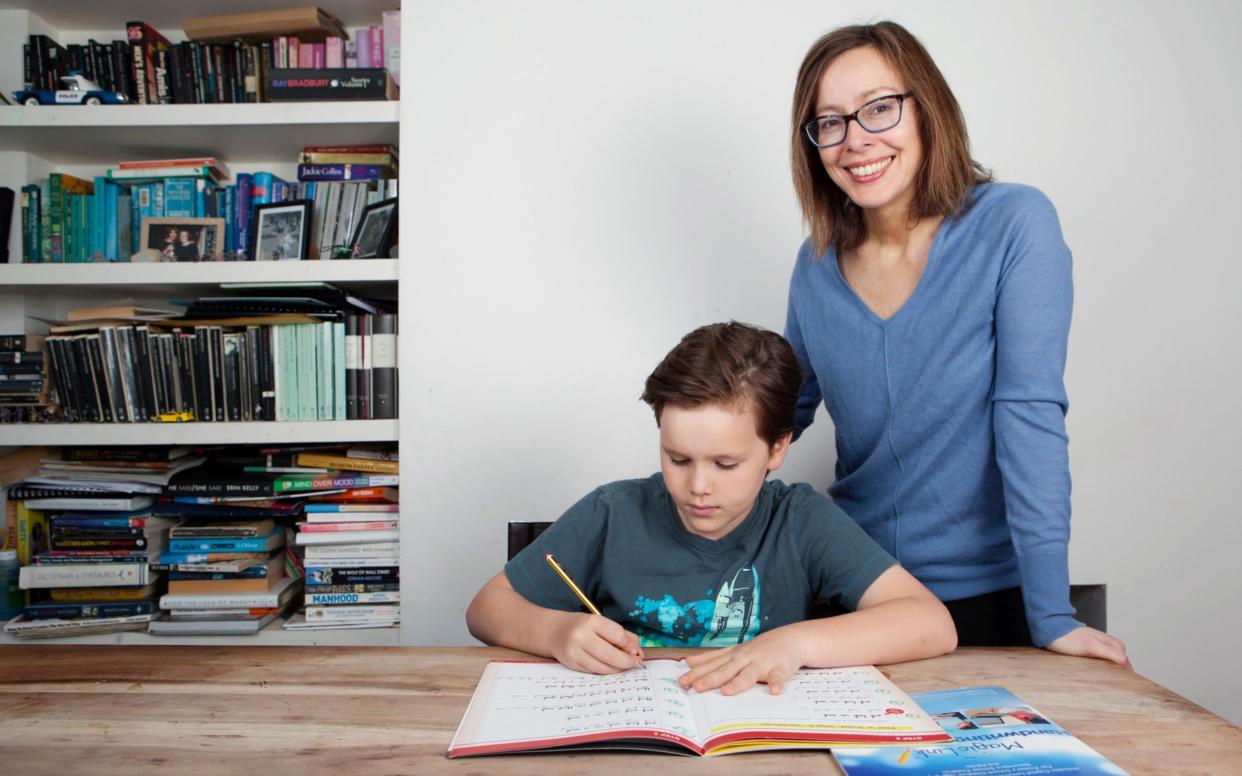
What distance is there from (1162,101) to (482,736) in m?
2.27

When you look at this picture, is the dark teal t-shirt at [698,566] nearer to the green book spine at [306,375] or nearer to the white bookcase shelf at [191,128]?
the green book spine at [306,375]

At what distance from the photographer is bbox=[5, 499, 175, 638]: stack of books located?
2.18m

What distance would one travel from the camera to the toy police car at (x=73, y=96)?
2.20 m

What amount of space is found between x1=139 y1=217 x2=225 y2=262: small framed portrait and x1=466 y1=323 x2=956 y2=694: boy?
162 centimetres

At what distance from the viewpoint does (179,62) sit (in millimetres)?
2332

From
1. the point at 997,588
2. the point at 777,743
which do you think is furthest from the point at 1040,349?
the point at 777,743

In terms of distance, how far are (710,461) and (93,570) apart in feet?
6.17

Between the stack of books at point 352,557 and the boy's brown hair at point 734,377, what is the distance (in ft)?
4.13

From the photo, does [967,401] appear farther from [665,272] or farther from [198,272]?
[198,272]

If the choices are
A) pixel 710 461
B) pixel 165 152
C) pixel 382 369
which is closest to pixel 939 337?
pixel 710 461

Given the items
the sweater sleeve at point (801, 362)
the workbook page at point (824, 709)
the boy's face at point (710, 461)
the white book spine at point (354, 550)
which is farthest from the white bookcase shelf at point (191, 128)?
the workbook page at point (824, 709)

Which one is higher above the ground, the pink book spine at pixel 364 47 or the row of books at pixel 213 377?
the pink book spine at pixel 364 47

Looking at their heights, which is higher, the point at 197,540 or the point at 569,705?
the point at 569,705

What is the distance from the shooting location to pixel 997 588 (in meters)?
1.27
